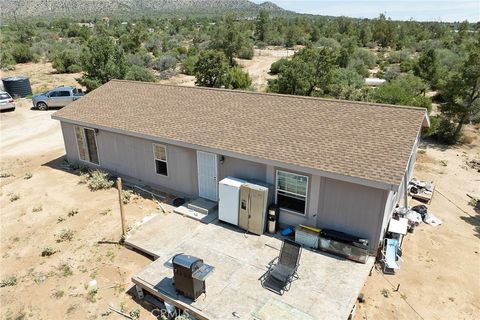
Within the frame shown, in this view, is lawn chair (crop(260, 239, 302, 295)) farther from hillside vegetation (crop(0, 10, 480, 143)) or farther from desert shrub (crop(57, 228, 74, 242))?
hillside vegetation (crop(0, 10, 480, 143))


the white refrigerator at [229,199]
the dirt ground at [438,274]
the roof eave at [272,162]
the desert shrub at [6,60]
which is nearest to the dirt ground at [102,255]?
the dirt ground at [438,274]

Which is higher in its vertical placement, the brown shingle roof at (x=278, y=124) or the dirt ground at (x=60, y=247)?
the brown shingle roof at (x=278, y=124)

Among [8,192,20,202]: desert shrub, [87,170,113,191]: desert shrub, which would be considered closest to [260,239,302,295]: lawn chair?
[87,170,113,191]: desert shrub

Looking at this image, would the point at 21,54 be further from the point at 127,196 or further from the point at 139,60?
the point at 127,196

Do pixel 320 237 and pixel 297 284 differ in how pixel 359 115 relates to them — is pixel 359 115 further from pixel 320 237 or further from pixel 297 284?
pixel 297 284

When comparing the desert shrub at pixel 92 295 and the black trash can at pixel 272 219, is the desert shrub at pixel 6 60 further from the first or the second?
the black trash can at pixel 272 219

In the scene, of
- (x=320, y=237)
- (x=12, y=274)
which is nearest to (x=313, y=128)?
(x=320, y=237)

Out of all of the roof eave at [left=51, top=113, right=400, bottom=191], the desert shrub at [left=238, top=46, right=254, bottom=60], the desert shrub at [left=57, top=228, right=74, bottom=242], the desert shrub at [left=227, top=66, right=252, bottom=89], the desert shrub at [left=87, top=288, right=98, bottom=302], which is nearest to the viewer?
the desert shrub at [left=87, top=288, right=98, bottom=302]
